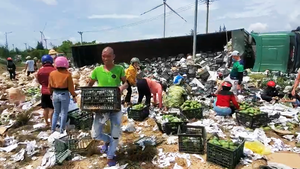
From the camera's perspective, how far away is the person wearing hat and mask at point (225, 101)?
508 cm

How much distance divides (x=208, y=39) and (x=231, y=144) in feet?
40.1

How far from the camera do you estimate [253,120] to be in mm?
4594

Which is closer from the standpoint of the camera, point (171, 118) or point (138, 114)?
point (171, 118)

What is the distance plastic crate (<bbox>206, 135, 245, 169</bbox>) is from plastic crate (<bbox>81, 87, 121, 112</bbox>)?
139cm

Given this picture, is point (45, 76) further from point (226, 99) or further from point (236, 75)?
point (236, 75)

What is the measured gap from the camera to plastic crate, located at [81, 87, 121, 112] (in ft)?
10.2

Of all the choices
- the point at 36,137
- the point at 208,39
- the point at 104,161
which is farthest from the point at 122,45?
the point at 104,161

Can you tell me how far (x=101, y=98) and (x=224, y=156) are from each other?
1779mm

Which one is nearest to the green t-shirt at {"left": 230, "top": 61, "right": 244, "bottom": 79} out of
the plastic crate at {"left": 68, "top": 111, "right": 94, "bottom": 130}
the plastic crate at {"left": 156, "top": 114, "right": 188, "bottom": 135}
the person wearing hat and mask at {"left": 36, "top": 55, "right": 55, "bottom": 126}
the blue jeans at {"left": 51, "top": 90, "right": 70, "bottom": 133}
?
the plastic crate at {"left": 156, "top": 114, "right": 188, "bottom": 135}

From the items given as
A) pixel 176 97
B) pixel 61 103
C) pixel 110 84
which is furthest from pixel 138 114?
pixel 110 84

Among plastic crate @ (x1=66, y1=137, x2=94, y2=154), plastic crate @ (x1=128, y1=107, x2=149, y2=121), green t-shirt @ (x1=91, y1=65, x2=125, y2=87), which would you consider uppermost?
green t-shirt @ (x1=91, y1=65, x2=125, y2=87)

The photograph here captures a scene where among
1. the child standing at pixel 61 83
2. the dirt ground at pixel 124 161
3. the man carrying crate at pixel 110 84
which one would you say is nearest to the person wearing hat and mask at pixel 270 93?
the dirt ground at pixel 124 161

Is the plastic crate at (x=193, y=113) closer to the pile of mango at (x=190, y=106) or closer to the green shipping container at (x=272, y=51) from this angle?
the pile of mango at (x=190, y=106)

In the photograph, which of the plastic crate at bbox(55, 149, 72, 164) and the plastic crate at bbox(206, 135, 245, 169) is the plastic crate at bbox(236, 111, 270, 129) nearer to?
the plastic crate at bbox(206, 135, 245, 169)
